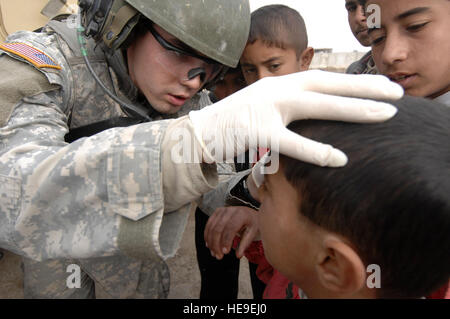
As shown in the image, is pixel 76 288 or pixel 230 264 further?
pixel 230 264

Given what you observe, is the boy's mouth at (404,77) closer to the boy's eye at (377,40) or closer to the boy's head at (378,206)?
the boy's eye at (377,40)

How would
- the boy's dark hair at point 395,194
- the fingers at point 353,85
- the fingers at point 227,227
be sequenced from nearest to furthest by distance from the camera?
1. the boy's dark hair at point 395,194
2. the fingers at point 353,85
3. the fingers at point 227,227

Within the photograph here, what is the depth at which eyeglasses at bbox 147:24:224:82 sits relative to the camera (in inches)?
44.4

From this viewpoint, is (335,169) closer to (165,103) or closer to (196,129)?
(196,129)

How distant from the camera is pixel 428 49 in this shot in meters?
0.91

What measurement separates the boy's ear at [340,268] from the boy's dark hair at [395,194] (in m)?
0.03

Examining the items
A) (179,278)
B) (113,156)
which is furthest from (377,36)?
(179,278)

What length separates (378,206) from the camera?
530mm

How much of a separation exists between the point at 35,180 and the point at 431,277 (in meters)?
0.91

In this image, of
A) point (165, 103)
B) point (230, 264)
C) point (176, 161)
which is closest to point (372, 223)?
point (176, 161)

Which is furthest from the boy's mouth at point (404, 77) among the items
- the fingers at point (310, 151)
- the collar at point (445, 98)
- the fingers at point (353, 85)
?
the fingers at point (310, 151)

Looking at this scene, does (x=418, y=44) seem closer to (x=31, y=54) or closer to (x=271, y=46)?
(x=271, y=46)

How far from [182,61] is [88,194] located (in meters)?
0.69

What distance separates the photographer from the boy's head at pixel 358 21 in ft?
5.58
